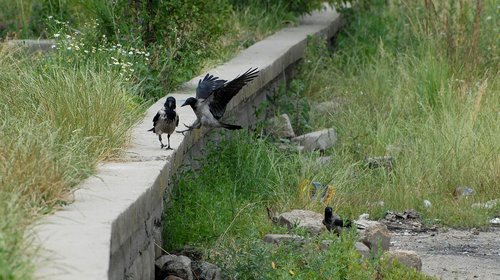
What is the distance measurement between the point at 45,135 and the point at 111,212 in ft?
3.78

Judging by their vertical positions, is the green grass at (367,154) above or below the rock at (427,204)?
above

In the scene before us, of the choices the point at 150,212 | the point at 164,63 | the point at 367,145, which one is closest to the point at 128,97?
the point at 164,63

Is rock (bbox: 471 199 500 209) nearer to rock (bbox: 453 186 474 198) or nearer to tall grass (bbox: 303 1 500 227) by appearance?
tall grass (bbox: 303 1 500 227)

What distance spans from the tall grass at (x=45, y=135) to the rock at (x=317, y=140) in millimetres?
2518

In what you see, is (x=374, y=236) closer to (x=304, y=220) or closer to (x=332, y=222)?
(x=332, y=222)

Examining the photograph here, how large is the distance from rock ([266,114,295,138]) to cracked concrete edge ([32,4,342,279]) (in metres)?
2.07

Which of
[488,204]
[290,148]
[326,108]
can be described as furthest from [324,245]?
[326,108]

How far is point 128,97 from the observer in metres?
8.22

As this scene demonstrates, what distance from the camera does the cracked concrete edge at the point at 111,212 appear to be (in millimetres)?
4438

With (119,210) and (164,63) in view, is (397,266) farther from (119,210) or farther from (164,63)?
(164,63)

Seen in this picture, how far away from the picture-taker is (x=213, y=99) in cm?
791

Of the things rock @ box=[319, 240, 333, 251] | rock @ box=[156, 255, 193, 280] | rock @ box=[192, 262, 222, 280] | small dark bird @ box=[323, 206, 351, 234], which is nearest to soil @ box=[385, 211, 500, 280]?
small dark bird @ box=[323, 206, 351, 234]

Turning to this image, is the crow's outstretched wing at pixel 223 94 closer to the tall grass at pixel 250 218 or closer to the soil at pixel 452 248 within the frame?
the tall grass at pixel 250 218

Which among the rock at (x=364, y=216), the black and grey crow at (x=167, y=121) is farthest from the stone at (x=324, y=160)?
the black and grey crow at (x=167, y=121)
